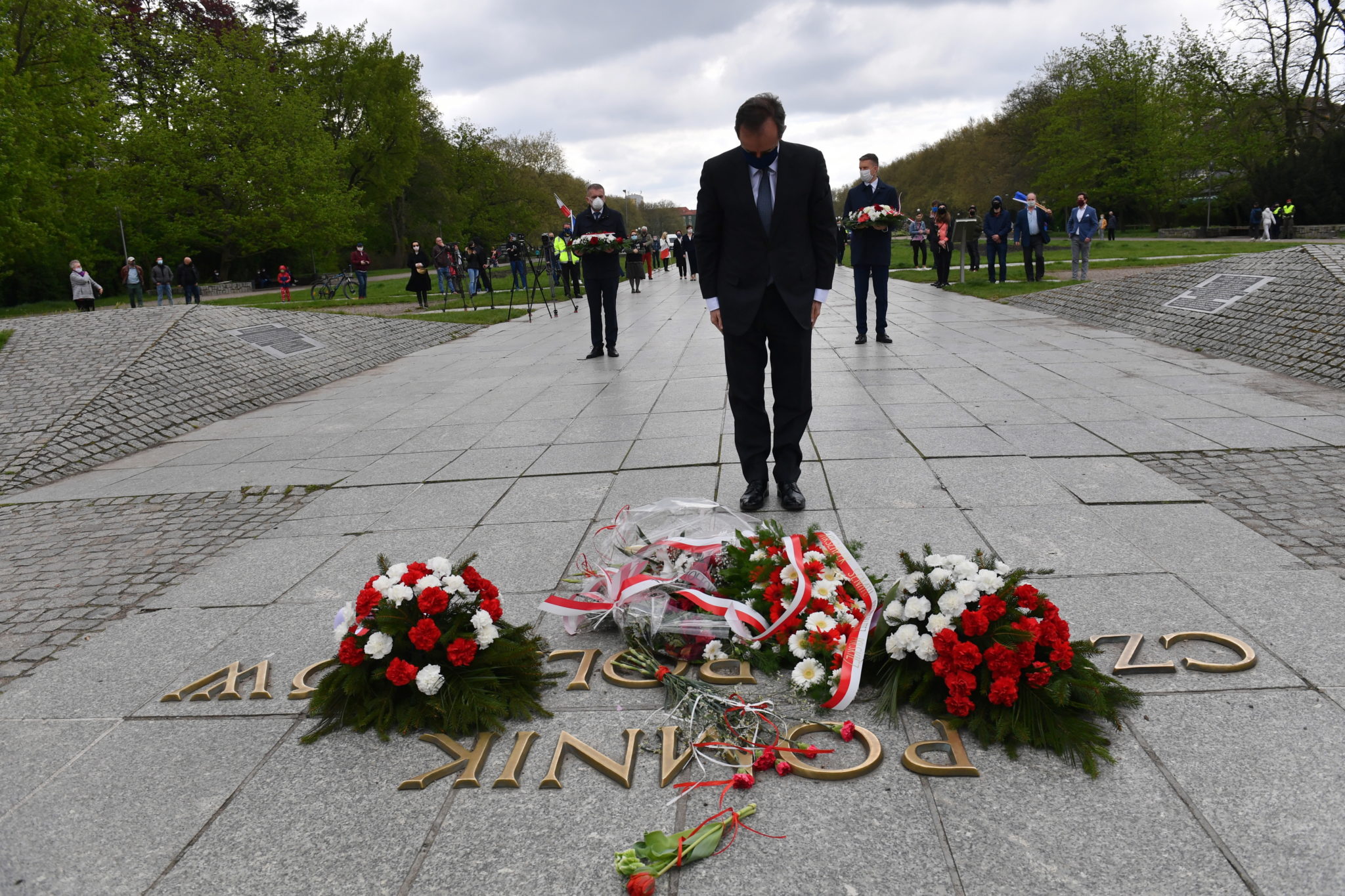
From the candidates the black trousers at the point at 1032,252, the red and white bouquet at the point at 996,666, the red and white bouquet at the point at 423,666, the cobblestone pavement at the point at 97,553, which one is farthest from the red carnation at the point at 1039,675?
the black trousers at the point at 1032,252

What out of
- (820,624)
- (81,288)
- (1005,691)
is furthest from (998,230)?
(81,288)

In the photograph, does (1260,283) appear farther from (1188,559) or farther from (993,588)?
(993,588)

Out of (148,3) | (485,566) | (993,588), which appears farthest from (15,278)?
(993,588)

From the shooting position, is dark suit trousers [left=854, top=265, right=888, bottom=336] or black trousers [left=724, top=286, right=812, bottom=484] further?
dark suit trousers [left=854, top=265, right=888, bottom=336]

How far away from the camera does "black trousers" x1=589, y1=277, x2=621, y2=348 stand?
456 inches

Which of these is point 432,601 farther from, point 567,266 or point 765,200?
point 567,266

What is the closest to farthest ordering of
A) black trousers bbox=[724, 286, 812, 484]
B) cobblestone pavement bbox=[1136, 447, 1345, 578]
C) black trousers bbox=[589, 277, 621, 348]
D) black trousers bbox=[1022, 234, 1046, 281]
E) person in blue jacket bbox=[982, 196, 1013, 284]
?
cobblestone pavement bbox=[1136, 447, 1345, 578], black trousers bbox=[724, 286, 812, 484], black trousers bbox=[589, 277, 621, 348], black trousers bbox=[1022, 234, 1046, 281], person in blue jacket bbox=[982, 196, 1013, 284]

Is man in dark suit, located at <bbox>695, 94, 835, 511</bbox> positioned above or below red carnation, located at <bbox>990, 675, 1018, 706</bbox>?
above

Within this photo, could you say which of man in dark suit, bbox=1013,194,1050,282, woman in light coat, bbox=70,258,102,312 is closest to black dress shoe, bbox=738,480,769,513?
man in dark suit, bbox=1013,194,1050,282

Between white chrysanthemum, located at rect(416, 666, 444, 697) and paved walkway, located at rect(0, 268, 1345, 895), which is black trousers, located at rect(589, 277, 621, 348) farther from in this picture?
white chrysanthemum, located at rect(416, 666, 444, 697)

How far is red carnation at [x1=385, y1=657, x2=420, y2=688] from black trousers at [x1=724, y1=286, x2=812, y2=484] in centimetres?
239

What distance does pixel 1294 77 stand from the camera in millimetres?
41906

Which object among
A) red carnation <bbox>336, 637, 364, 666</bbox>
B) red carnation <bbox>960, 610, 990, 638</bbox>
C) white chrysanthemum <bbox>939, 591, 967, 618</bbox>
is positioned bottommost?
red carnation <bbox>336, 637, 364, 666</bbox>

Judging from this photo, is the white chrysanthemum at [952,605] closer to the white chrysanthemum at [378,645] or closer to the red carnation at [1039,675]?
the red carnation at [1039,675]
